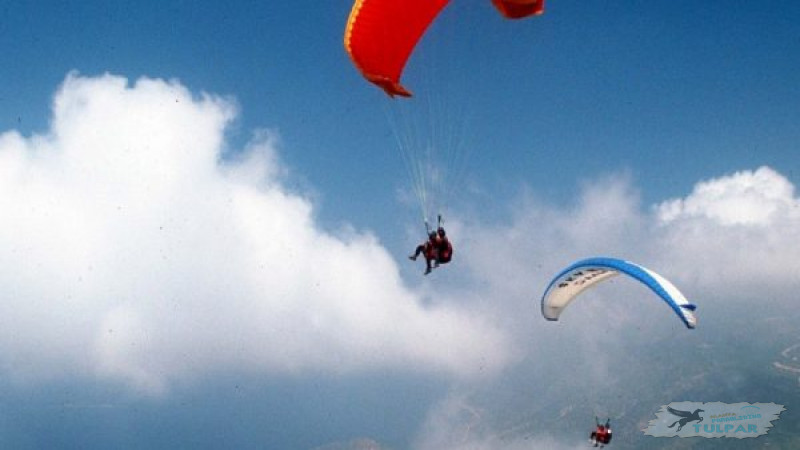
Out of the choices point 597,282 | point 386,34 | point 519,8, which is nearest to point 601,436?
point 597,282

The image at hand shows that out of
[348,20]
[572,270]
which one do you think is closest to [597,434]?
[572,270]

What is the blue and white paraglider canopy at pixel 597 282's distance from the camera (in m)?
20.5

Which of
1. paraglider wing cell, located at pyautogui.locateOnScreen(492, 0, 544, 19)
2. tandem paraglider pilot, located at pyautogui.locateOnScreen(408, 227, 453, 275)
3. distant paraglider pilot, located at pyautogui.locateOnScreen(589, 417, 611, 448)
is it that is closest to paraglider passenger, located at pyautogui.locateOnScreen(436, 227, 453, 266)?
tandem paraglider pilot, located at pyautogui.locateOnScreen(408, 227, 453, 275)

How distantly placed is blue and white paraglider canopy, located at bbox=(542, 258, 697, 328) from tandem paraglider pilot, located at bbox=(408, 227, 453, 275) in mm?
7661

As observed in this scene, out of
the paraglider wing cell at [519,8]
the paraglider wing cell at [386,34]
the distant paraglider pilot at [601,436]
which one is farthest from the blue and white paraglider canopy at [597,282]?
the paraglider wing cell at [386,34]

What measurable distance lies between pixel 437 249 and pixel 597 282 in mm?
11313

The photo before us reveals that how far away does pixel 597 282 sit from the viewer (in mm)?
27844

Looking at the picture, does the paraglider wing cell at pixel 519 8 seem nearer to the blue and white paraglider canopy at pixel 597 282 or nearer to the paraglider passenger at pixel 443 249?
the paraglider passenger at pixel 443 249

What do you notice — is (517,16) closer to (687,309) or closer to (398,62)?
(398,62)

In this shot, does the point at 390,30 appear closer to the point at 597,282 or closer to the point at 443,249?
the point at 443,249

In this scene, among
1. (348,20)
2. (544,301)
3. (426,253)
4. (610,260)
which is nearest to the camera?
(348,20)

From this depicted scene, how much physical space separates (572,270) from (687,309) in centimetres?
573

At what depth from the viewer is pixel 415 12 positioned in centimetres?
1588

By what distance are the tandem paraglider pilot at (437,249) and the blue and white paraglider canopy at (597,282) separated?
7661 mm
